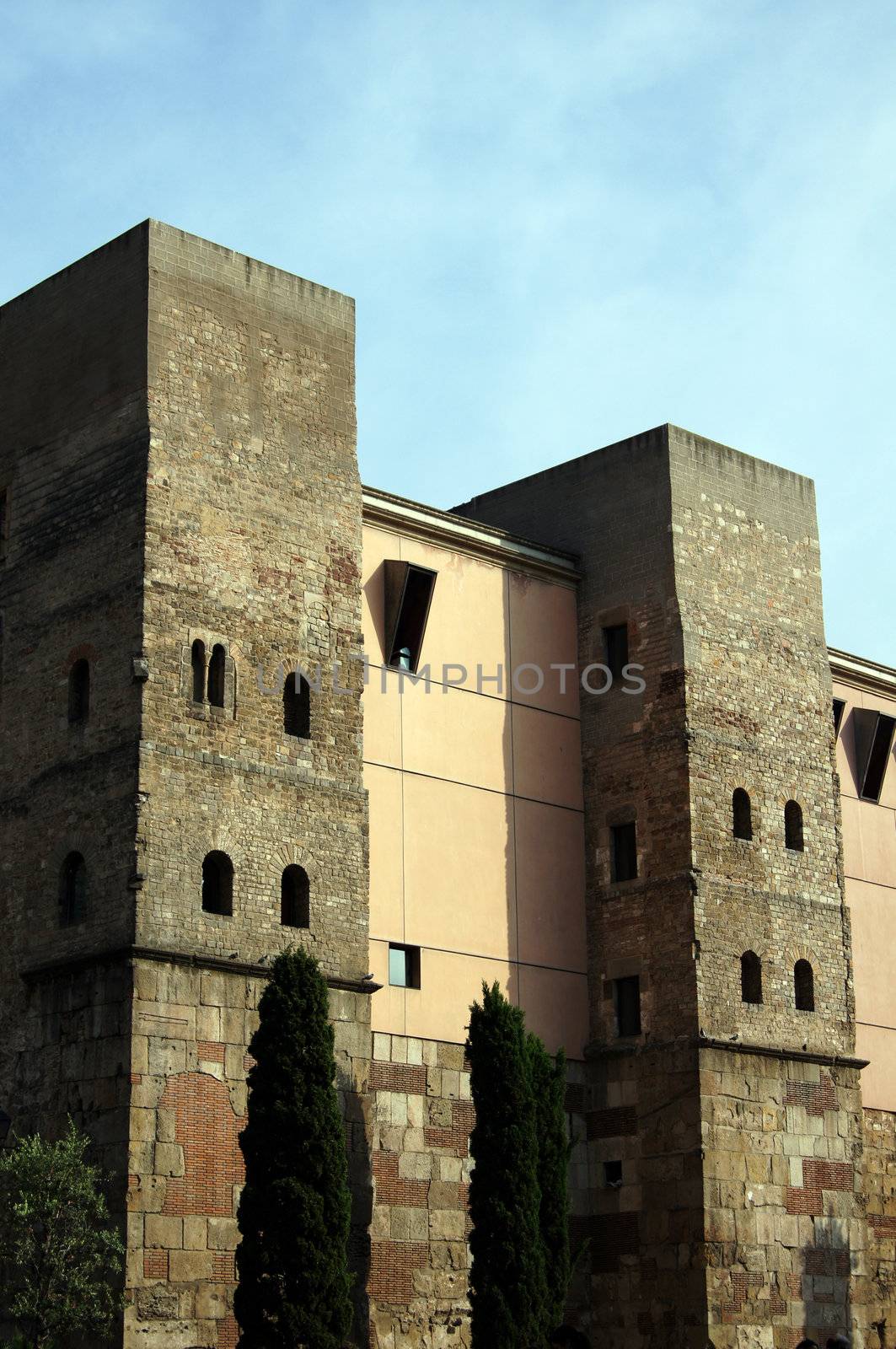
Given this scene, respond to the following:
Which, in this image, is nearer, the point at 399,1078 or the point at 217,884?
the point at 217,884

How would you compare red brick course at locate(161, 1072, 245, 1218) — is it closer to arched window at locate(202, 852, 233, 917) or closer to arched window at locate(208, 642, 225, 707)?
arched window at locate(202, 852, 233, 917)

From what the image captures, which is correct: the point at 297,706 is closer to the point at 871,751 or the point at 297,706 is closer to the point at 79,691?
the point at 79,691

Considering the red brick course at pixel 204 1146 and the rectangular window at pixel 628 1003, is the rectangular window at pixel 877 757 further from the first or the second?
the red brick course at pixel 204 1146

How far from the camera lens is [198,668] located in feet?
88.8

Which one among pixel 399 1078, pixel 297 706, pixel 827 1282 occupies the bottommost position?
pixel 827 1282

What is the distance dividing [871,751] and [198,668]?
14.0 metres

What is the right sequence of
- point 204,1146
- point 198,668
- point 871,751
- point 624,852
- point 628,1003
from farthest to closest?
1. point 871,751
2. point 624,852
3. point 628,1003
4. point 198,668
5. point 204,1146

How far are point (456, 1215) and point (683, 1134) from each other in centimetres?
339

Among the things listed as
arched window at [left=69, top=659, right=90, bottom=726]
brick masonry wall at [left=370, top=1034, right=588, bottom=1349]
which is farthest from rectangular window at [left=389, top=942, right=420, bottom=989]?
arched window at [left=69, top=659, right=90, bottom=726]

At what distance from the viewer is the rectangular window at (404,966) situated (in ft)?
96.2

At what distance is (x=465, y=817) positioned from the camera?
30938 mm

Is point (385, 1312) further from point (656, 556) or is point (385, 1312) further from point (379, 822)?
point (656, 556)

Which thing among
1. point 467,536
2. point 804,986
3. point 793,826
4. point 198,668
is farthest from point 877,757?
point 198,668

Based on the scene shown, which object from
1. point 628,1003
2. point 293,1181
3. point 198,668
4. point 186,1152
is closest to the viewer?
point 293,1181
